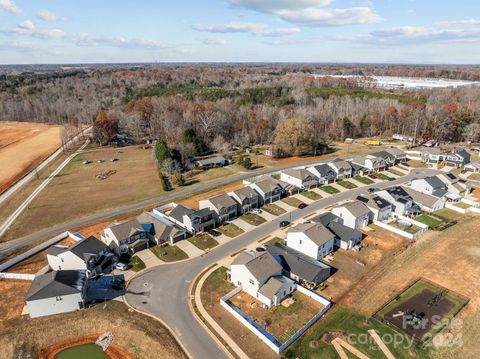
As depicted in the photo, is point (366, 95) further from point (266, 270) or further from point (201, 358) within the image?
point (201, 358)

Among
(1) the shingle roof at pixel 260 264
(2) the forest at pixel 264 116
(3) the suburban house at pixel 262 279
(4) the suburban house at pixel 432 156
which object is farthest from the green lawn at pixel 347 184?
(3) the suburban house at pixel 262 279

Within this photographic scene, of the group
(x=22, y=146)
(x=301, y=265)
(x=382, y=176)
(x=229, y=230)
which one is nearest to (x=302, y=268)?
(x=301, y=265)

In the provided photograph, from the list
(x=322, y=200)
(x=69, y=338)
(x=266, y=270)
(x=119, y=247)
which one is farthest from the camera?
(x=322, y=200)

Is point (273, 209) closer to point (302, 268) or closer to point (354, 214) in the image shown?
point (354, 214)

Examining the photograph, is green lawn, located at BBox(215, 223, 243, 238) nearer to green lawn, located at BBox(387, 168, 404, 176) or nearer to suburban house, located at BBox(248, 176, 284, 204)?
suburban house, located at BBox(248, 176, 284, 204)

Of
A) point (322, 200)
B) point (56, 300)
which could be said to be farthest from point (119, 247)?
point (322, 200)

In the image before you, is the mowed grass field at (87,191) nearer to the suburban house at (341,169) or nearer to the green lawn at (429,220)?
the suburban house at (341,169)

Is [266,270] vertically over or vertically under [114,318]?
over
